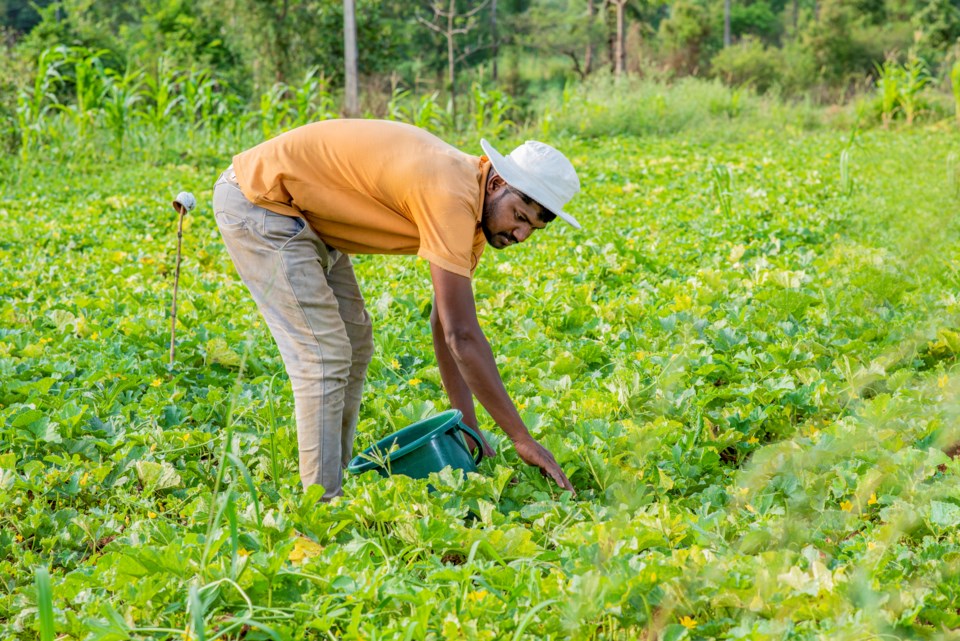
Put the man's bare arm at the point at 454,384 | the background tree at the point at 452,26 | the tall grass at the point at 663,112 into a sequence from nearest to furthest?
the man's bare arm at the point at 454,384 < the tall grass at the point at 663,112 < the background tree at the point at 452,26

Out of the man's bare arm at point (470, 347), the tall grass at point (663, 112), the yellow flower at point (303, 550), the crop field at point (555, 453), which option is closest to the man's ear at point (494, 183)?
the man's bare arm at point (470, 347)

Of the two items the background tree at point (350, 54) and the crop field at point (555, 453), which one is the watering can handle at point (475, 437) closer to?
the crop field at point (555, 453)

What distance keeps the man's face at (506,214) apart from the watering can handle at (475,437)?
59 cm

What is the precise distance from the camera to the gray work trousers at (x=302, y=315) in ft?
9.90

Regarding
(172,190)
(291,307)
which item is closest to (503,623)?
(291,307)

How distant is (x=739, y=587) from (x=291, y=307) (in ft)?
5.13

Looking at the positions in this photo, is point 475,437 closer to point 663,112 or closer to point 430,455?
point 430,455

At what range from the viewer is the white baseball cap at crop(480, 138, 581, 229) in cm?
282

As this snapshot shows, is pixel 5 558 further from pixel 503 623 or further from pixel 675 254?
pixel 675 254

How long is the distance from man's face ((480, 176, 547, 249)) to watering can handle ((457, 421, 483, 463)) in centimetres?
59

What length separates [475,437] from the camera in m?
3.22

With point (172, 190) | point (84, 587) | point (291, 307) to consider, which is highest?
point (291, 307)

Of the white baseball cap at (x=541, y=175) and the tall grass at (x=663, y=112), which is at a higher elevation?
the white baseball cap at (x=541, y=175)

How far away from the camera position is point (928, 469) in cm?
279
